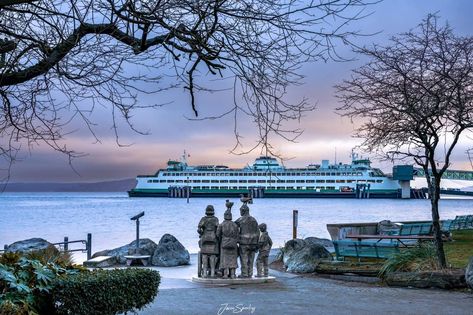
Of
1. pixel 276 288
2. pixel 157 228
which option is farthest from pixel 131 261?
pixel 157 228

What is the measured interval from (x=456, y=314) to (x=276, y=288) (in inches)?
173

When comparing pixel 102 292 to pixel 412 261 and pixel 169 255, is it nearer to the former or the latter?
pixel 412 261

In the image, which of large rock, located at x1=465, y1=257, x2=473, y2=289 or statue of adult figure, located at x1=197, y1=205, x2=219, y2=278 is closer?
large rock, located at x1=465, y1=257, x2=473, y2=289

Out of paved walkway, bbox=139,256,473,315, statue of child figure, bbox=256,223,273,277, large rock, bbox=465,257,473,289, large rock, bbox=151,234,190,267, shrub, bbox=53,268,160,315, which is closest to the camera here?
shrub, bbox=53,268,160,315

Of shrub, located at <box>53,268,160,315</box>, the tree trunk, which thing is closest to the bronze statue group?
the tree trunk

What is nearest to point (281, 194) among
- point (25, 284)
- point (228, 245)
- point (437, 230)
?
point (437, 230)

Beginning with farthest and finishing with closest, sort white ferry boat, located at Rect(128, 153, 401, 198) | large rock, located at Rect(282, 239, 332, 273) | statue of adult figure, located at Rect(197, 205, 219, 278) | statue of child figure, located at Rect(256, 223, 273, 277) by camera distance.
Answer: white ferry boat, located at Rect(128, 153, 401, 198) < large rock, located at Rect(282, 239, 332, 273) < statue of child figure, located at Rect(256, 223, 273, 277) < statue of adult figure, located at Rect(197, 205, 219, 278)

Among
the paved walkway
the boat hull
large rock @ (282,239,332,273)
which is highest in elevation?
the boat hull

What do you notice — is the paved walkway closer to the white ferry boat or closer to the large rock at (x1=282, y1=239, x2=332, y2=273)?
the large rock at (x1=282, y1=239, x2=332, y2=273)

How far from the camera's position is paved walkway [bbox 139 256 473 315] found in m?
11.6

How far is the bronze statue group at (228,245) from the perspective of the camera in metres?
15.5

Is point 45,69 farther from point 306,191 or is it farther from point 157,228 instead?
point 306,191

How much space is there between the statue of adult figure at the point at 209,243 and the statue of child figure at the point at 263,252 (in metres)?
0.98

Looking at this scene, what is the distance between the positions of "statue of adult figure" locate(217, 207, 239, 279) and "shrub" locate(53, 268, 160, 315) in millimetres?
6496
